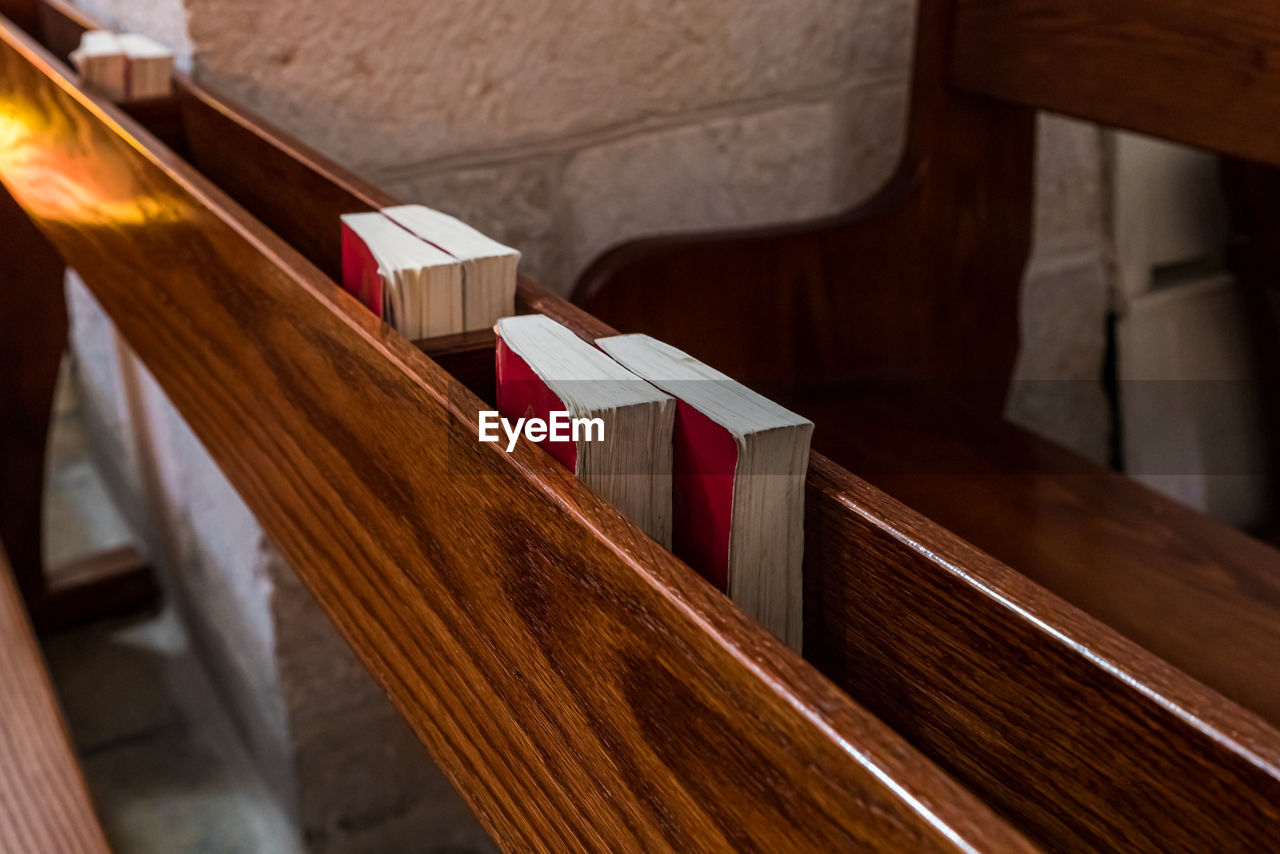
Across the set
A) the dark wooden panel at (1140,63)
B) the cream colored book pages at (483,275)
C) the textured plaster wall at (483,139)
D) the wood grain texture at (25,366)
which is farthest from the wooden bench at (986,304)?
the wood grain texture at (25,366)

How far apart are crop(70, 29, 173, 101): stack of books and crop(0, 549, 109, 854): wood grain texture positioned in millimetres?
542

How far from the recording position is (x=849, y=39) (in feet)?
5.20

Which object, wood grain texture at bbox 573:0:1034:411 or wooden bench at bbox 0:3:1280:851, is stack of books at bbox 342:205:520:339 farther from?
wood grain texture at bbox 573:0:1034:411

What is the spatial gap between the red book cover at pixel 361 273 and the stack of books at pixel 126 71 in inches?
18.7

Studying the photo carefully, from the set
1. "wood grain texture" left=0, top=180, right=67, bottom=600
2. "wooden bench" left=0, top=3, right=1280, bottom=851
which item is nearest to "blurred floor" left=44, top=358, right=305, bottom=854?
"wood grain texture" left=0, top=180, right=67, bottom=600

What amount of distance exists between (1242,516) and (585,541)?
82.3 inches

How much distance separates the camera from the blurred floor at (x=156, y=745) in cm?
163

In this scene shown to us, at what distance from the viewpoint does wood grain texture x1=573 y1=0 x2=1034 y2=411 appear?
4.37 ft

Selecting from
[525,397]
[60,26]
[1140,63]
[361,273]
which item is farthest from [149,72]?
[1140,63]

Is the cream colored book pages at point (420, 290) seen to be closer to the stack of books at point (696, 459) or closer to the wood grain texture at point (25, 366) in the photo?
the stack of books at point (696, 459)

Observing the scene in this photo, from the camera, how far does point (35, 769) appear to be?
998mm

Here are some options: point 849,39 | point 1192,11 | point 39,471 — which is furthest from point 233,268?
point 39,471

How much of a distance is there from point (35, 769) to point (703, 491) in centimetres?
79

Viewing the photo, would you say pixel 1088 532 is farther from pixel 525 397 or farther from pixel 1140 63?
pixel 525 397
